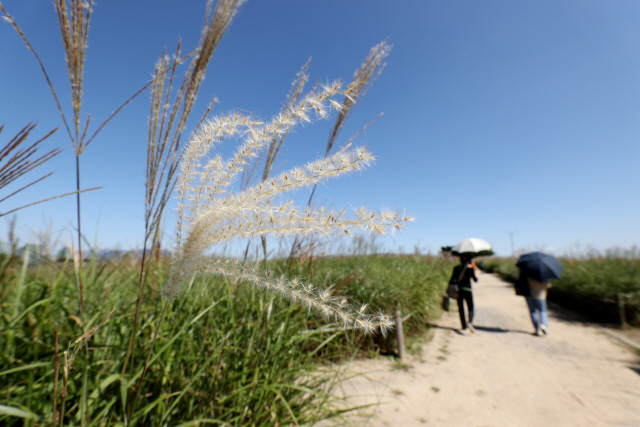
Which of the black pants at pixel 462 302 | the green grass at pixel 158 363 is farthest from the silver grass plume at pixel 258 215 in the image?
the black pants at pixel 462 302

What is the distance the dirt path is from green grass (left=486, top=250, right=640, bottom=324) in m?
1.17

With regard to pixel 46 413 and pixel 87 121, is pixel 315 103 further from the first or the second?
pixel 46 413

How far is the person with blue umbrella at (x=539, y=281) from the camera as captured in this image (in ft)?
21.0

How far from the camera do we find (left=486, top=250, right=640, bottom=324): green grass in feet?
22.1

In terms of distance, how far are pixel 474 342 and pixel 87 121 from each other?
7.11 meters

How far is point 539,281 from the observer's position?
6473 mm

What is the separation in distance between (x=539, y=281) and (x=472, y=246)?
164 cm

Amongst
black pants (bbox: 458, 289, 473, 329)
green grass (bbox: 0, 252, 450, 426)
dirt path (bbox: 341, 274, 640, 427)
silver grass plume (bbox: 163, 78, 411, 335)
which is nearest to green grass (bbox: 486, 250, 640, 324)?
dirt path (bbox: 341, 274, 640, 427)

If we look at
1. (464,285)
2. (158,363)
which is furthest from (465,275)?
(158,363)

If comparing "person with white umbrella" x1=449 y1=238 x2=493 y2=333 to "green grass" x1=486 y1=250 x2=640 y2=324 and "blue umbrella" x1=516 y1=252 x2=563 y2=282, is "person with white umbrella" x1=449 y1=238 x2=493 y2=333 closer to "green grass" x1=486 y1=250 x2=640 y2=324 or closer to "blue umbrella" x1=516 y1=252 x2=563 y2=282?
"blue umbrella" x1=516 y1=252 x2=563 y2=282

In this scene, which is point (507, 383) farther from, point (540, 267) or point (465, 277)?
point (540, 267)

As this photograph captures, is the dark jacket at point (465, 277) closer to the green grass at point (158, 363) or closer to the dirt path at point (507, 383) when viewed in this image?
the dirt path at point (507, 383)

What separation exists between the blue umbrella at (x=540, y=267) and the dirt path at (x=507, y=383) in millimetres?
1340

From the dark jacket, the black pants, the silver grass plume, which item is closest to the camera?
the silver grass plume
